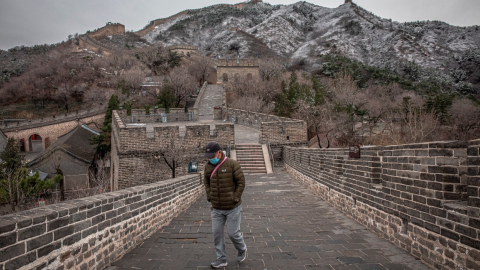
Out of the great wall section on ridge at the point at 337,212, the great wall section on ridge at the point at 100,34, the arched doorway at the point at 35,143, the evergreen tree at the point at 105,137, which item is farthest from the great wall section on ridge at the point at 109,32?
the great wall section on ridge at the point at 337,212

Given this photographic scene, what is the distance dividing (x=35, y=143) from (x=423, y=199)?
46.1 meters

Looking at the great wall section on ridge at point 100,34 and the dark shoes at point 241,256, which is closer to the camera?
the dark shoes at point 241,256

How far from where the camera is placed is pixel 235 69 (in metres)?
45.4

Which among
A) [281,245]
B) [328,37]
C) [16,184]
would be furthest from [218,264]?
[328,37]

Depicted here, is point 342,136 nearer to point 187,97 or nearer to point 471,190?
point 471,190

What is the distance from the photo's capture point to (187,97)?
1491 inches

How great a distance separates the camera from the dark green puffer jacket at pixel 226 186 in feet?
12.5

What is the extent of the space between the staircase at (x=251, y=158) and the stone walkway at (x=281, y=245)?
25.1 feet

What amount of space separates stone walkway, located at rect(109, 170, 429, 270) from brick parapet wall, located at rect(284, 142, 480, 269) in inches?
10.0

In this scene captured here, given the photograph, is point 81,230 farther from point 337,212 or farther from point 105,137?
point 105,137

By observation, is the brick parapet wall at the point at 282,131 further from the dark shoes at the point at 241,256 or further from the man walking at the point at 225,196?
the dark shoes at the point at 241,256

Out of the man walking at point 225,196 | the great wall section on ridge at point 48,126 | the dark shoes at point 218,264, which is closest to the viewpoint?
the dark shoes at point 218,264

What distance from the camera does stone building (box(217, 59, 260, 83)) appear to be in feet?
147

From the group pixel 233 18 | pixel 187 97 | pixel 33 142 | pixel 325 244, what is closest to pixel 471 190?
pixel 325 244
